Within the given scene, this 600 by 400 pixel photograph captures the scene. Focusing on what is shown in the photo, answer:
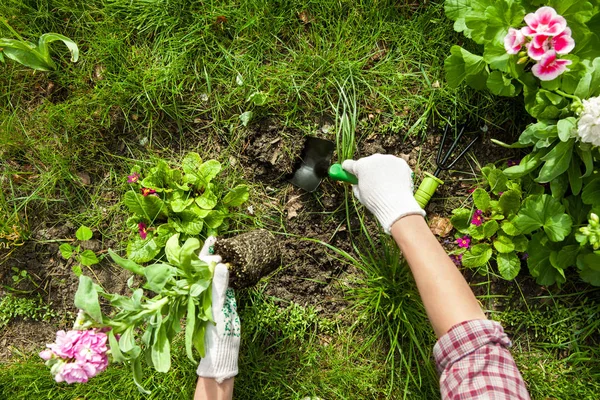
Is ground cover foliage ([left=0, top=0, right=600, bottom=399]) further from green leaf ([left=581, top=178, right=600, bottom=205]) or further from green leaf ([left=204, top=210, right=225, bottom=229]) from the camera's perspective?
green leaf ([left=581, top=178, right=600, bottom=205])

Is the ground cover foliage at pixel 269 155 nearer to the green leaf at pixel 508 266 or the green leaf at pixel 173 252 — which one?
the green leaf at pixel 508 266

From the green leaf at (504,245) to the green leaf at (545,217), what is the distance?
8 cm

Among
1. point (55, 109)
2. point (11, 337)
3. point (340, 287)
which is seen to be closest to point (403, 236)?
point (340, 287)

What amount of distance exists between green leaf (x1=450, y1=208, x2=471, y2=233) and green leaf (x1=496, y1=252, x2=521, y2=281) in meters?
0.20

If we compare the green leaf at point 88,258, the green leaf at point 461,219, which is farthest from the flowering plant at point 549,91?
the green leaf at point 88,258

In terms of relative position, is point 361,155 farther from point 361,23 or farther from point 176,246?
point 176,246

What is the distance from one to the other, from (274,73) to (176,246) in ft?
3.21

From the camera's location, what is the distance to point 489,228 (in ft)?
6.48

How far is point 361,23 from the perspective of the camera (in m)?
2.16

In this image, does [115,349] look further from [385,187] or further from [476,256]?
[476,256]

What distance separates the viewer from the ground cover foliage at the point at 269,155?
2082 mm

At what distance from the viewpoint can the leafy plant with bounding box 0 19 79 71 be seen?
6.24 feet

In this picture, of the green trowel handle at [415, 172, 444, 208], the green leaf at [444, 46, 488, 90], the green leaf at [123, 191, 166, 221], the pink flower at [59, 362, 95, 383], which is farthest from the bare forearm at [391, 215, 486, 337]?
the pink flower at [59, 362, 95, 383]

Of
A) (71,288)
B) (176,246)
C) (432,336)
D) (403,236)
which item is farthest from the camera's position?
(71,288)
